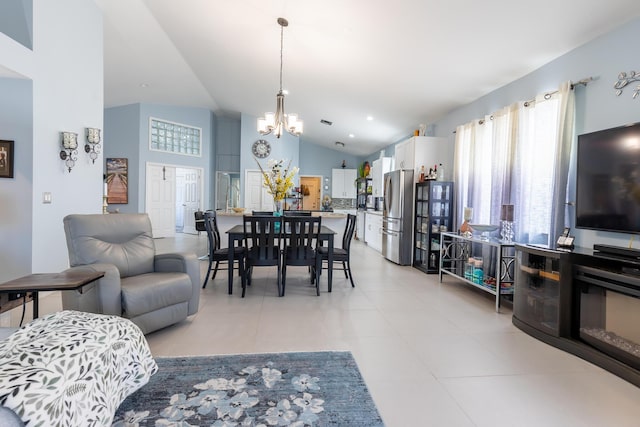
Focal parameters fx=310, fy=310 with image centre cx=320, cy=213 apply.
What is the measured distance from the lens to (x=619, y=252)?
226cm

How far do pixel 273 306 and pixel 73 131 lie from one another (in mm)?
3404

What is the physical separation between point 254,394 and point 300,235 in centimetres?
203

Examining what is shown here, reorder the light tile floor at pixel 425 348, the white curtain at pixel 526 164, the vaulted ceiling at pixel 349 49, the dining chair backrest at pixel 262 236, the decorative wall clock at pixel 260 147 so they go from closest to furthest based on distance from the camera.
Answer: the light tile floor at pixel 425 348 → the vaulted ceiling at pixel 349 49 → the white curtain at pixel 526 164 → the dining chair backrest at pixel 262 236 → the decorative wall clock at pixel 260 147

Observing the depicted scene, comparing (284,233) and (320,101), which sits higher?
(320,101)

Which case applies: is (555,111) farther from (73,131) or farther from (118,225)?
(73,131)

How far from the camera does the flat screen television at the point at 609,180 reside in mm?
2279

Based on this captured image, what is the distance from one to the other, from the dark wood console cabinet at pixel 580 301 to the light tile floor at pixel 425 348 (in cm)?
10

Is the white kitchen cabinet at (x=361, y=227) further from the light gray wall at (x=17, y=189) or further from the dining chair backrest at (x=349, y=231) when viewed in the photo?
the light gray wall at (x=17, y=189)

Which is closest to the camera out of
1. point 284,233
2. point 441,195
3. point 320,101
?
point 284,233

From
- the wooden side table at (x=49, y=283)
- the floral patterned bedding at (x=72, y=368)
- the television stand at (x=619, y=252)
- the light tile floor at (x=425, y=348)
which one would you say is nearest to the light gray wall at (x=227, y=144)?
the light tile floor at (x=425, y=348)

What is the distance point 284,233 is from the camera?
3637 millimetres

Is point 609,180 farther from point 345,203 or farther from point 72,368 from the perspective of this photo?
point 345,203

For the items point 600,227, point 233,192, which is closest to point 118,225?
point 600,227

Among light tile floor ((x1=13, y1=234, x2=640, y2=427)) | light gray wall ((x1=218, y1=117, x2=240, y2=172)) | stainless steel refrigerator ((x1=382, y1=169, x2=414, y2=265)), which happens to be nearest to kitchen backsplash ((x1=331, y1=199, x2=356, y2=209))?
light gray wall ((x1=218, y1=117, x2=240, y2=172))
